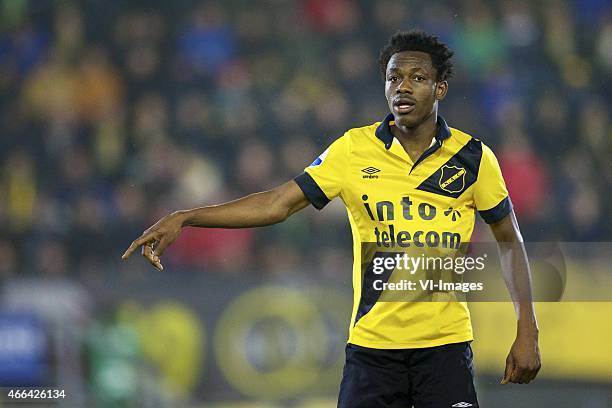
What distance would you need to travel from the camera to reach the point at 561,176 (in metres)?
8.47

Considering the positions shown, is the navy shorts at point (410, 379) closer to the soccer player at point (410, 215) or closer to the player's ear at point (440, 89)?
the soccer player at point (410, 215)

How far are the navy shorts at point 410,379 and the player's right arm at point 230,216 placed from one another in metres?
0.60

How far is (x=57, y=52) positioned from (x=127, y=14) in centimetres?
79

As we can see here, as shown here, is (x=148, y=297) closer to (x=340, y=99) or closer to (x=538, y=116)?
(x=340, y=99)

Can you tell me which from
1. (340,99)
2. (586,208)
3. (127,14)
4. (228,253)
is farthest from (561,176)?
(127,14)

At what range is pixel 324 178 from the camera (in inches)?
161

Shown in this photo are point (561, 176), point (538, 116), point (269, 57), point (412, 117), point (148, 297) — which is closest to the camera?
point (412, 117)

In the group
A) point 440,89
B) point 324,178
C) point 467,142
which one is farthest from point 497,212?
point 324,178

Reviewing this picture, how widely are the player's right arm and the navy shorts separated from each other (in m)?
0.60

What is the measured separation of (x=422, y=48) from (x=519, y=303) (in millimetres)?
1042

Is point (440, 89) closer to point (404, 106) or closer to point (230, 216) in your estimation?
point (404, 106)

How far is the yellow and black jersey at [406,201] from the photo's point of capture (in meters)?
3.94

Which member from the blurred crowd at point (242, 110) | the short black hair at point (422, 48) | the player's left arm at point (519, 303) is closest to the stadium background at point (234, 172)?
the blurred crowd at point (242, 110)

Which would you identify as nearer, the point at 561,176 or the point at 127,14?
the point at 561,176
